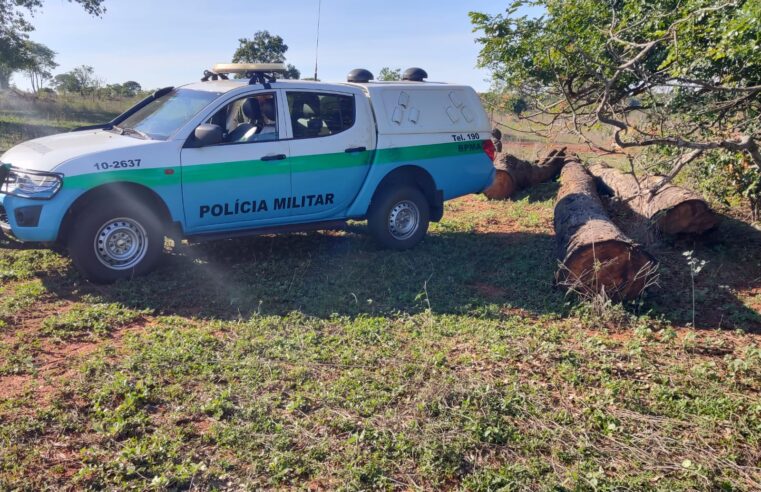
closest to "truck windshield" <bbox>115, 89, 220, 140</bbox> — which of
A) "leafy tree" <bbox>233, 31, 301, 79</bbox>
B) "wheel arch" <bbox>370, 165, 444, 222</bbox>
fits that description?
"wheel arch" <bbox>370, 165, 444, 222</bbox>

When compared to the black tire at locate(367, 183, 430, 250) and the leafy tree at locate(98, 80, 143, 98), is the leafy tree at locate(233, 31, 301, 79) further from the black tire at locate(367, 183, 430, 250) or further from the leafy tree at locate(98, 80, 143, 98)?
the black tire at locate(367, 183, 430, 250)

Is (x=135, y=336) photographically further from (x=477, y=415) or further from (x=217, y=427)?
(x=477, y=415)

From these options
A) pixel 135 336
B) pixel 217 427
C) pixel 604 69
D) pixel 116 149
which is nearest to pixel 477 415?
pixel 217 427

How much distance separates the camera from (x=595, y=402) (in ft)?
13.6

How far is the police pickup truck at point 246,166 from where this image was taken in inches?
229

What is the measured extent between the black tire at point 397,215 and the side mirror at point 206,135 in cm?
222

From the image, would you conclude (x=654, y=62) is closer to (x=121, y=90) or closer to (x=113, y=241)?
(x=113, y=241)

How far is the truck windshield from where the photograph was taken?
21.1 ft

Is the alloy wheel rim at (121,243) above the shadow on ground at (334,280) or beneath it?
above

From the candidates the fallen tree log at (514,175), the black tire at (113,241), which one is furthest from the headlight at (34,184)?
the fallen tree log at (514,175)

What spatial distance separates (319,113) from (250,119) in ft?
2.76

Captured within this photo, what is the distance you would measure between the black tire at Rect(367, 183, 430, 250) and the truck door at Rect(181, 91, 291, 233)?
1274 millimetres

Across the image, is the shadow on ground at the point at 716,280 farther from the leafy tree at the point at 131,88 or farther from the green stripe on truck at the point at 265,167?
the leafy tree at the point at 131,88

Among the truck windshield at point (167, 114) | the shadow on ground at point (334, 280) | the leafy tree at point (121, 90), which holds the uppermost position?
the leafy tree at point (121, 90)
